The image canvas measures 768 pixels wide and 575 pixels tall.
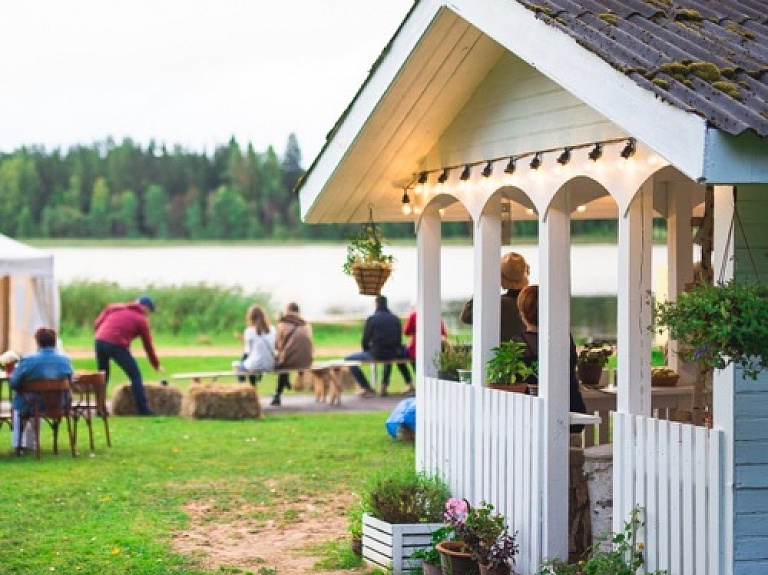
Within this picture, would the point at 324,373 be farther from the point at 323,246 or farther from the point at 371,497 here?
the point at 323,246

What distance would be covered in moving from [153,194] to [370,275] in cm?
4465

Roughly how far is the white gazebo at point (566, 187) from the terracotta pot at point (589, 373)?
119 centimetres

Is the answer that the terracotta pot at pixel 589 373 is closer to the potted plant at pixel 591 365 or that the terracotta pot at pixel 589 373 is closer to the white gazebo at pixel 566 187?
the potted plant at pixel 591 365

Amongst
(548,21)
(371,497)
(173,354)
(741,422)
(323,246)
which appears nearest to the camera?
(741,422)

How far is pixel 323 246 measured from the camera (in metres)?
55.6

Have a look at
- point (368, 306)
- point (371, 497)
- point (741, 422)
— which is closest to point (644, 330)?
point (741, 422)

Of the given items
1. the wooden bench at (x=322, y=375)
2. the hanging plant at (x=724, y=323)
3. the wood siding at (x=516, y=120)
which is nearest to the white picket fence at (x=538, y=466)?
the hanging plant at (x=724, y=323)

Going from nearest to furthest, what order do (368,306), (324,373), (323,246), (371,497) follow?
1. (371,497)
2. (324,373)
3. (368,306)
4. (323,246)

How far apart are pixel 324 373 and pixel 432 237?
40.2 feet

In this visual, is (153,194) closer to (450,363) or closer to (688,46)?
(450,363)

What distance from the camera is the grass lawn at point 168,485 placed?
1069cm

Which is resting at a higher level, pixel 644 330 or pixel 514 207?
pixel 514 207

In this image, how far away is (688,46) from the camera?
6.89 m

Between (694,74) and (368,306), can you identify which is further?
(368,306)
